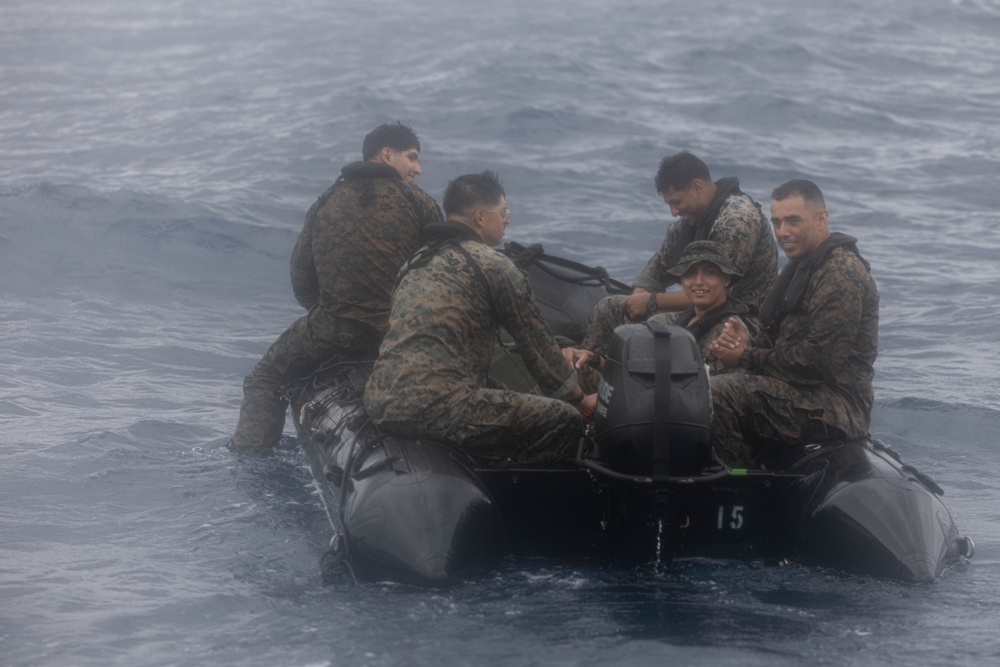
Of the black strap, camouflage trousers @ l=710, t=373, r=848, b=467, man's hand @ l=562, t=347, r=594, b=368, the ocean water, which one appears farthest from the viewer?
man's hand @ l=562, t=347, r=594, b=368

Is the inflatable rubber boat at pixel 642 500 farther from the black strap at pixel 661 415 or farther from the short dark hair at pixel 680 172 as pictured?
the short dark hair at pixel 680 172

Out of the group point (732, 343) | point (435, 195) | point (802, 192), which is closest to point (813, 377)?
point (732, 343)

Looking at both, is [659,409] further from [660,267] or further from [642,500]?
[660,267]

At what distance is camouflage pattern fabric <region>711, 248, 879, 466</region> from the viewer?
224 inches

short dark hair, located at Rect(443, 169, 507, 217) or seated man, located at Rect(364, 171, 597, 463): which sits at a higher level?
short dark hair, located at Rect(443, 169, 507, 217)

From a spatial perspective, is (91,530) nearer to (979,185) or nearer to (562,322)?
(562,322)

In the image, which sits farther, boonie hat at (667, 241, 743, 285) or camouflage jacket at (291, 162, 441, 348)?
camouflage jacket at (291, 162, 441, 348)

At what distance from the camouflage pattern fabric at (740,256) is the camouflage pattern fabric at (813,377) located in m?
0.53

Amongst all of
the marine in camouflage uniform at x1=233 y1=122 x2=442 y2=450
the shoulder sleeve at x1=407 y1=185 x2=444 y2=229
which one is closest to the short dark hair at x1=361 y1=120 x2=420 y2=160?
the marine in camouflage uniform at x1=233 y1=122 x2=442 y2=450

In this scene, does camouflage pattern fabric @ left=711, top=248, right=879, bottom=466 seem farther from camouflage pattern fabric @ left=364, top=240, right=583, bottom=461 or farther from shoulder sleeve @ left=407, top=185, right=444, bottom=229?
shoulder sleeve @ left=407, top=185, right=444, bottom=229

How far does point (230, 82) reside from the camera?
81.4ft

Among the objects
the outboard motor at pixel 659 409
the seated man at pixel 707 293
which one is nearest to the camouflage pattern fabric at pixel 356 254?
the seated man at pixel 707 293

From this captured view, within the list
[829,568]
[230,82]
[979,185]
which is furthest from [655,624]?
[230,82]

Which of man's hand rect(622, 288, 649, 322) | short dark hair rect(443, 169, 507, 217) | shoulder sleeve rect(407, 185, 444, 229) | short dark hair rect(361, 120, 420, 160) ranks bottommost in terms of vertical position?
man's hand rect(622, 288, 649, 322)
